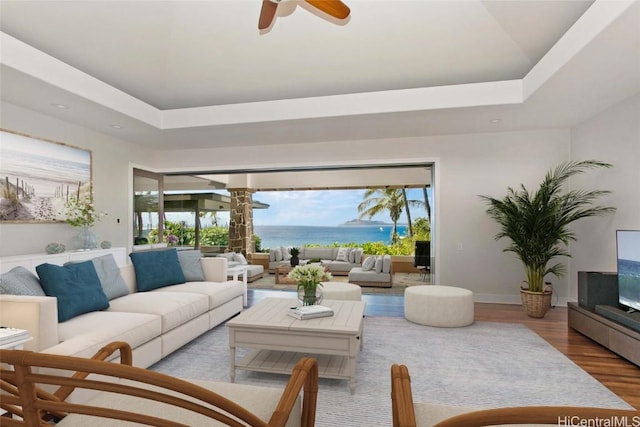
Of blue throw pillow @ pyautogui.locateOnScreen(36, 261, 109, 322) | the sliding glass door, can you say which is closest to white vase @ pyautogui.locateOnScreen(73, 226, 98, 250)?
the sliding glass door

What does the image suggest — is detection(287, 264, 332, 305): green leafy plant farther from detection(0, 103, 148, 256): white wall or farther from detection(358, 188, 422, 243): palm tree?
detection(358, 188, 422, 243): palm tree

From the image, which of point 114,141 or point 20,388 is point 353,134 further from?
point 20,388

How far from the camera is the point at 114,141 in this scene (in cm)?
559

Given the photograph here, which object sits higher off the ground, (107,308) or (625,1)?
(625,1)

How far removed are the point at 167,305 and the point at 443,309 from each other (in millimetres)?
2951

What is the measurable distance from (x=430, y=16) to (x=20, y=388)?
3648mm

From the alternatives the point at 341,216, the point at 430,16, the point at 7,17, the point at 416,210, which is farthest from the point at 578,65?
the point at 341,216

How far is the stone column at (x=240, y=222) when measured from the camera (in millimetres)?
9805

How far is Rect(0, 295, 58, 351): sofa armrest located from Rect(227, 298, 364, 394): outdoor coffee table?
115 cm

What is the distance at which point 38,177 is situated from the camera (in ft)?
14.2

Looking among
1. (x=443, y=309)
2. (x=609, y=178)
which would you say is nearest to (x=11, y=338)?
(x=443, y=309)

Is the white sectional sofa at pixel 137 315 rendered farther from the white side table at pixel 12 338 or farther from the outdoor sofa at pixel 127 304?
the white side table at pixel 12 338

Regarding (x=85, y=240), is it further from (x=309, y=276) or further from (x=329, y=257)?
(x=329, y=257)

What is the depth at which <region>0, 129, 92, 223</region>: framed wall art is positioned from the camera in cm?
400
